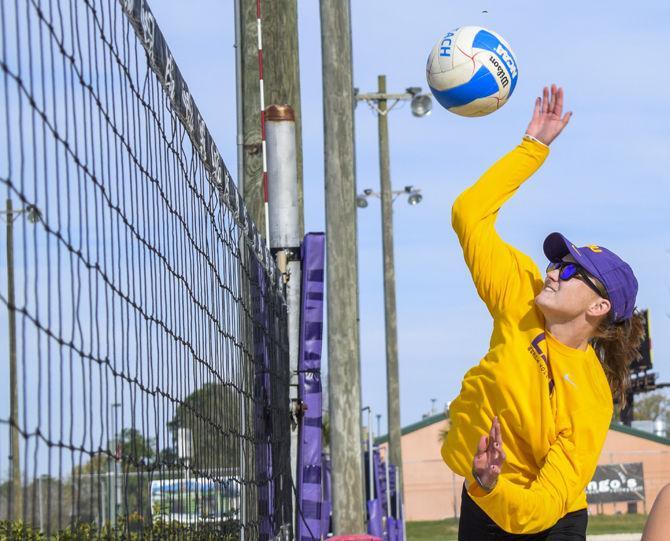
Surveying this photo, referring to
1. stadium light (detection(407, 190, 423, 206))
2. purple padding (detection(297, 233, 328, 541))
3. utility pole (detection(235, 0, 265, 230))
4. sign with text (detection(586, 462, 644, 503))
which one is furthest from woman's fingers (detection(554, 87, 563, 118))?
sign with text (detection(586, 462, 644, 503))

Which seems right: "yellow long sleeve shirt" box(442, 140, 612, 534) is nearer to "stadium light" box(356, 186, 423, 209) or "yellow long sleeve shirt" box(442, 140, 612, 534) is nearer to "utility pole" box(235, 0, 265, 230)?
"utility pole" box(235, 0, 265, 230)

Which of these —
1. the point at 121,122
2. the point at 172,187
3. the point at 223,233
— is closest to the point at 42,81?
the point at 121,122

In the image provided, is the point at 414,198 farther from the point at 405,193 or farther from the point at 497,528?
the point at 497,528

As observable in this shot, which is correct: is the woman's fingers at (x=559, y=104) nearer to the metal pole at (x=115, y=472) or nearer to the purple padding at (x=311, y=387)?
the metal pole at (x=115, y=472)

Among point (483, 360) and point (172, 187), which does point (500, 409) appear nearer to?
point (483, 360)

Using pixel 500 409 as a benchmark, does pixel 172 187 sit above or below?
above

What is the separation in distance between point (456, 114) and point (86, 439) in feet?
10.8

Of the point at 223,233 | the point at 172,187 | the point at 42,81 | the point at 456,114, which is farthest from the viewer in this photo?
the point at 456,114

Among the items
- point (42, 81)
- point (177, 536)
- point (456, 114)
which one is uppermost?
point (456, 114)

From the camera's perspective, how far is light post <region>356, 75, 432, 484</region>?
29922 mm

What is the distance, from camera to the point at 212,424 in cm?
541

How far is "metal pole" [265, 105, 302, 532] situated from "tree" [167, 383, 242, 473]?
4.85ft

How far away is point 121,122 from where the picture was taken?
13.3 ft

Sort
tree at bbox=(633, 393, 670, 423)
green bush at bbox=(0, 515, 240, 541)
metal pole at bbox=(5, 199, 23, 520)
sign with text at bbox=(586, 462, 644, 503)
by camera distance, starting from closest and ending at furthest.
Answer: metal pole at bbox=(5, 199, 23, 520)
green bush at bbox=(0, 515, 240, 541)
sign with text at bbox=(586, 462, 644, 503)
tree at bbox=(633, 393, 670, 423)
